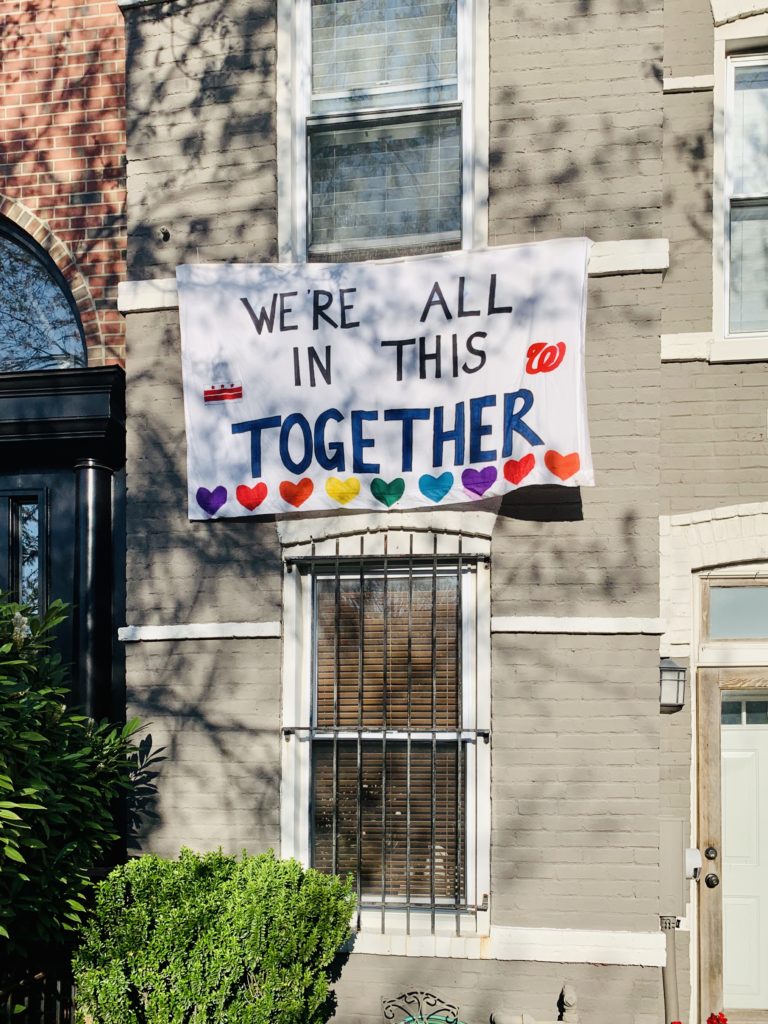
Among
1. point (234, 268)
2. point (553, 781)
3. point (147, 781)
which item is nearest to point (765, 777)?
point (553, 781)

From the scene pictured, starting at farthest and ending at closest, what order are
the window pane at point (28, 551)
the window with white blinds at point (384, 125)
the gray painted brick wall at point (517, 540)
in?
1. the window pane at point (28, 551)
2. the window with white blinds at point (384, 125)
3. the gray painted brick wall at point (517, 540)

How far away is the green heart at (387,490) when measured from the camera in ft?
19.2

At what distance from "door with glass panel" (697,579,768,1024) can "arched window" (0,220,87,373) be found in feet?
14.6

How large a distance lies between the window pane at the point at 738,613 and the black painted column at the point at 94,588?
3667mm

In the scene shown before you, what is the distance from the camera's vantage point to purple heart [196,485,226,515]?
19.9ft

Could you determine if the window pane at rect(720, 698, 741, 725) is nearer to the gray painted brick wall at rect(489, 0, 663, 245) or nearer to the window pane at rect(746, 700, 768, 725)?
the window pane at rect(746, 700, 768, 725)

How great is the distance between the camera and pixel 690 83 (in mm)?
6469

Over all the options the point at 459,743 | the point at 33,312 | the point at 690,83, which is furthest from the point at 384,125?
the point at 459,743

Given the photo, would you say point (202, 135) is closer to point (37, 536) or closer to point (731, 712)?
point (37, 536)

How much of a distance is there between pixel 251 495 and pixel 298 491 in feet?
0.89

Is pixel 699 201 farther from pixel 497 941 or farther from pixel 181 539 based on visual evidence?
pixel 497 941

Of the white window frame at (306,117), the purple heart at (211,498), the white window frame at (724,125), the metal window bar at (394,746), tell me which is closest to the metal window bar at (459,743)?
the metal window bar at (394,746)

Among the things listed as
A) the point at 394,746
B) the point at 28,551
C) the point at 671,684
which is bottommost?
the point at 394,746

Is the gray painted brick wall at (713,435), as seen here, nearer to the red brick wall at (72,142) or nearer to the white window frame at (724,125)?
the white window frame at (724,125)
